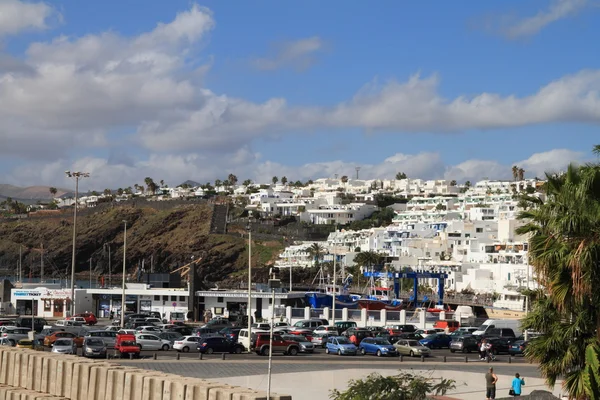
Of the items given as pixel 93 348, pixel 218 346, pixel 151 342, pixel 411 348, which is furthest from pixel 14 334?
pixel 411 348

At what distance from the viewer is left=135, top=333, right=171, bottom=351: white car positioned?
176 feet

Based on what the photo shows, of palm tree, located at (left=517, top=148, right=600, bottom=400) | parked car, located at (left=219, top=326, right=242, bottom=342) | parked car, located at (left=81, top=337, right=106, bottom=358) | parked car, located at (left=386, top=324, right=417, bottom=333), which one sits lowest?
parked car, located at (left=81, top=337, right=106, bottom=358)

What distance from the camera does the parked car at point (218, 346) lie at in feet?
171

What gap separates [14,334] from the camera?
54.4 meters

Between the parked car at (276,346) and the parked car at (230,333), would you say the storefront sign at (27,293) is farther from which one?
the parked car at (276,346)

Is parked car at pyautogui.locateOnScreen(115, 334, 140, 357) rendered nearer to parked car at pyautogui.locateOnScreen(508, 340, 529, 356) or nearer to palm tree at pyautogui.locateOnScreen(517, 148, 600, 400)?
parked car at pyautogui.locateOnScreen(508, 340, 529, 356)

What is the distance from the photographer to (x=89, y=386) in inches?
992

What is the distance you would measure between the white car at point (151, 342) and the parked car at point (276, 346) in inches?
225

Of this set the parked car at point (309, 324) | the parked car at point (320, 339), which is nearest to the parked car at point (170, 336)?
the parked car at point (320, 339)

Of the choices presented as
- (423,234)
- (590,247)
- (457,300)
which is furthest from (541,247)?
(423,234)

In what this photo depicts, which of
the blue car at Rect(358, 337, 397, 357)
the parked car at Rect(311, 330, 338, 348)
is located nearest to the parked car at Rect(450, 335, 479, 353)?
the blue car at Rect(358, 337, 397, 357)

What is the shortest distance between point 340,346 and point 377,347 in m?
2.22

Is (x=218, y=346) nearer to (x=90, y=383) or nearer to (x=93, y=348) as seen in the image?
(x=93, y=348)

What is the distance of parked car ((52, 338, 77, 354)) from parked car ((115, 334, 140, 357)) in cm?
237
